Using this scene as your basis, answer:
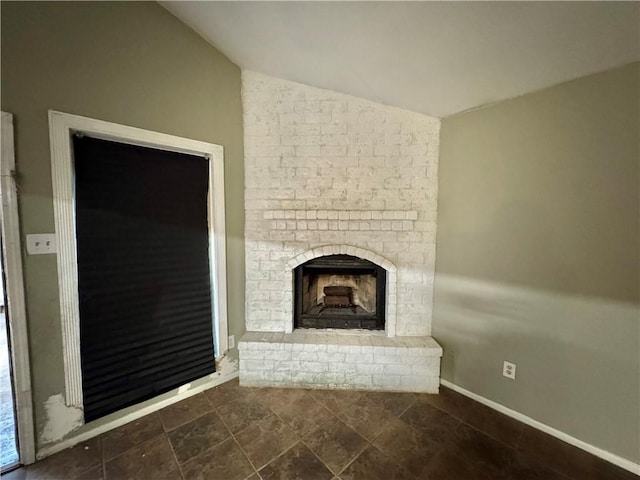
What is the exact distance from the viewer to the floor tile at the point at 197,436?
5.12 ft

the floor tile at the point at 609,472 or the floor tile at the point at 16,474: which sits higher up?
the floor tile at the point at 16,474

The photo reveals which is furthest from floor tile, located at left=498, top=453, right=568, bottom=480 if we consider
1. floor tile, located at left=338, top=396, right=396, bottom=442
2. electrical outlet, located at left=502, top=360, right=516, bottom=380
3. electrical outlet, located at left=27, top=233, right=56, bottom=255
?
electrical outlet, located at left=27, top=233, right=56, bottom=255

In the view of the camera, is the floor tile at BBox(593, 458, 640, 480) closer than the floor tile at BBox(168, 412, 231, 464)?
Yes

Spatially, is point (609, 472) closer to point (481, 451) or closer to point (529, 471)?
point (529, 471)

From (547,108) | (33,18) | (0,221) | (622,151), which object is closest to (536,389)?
(622,151)

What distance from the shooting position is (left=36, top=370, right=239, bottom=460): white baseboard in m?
1.53

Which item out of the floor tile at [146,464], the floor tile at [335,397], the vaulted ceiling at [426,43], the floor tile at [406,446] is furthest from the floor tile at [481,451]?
the vaulted ceiling at [426,43]

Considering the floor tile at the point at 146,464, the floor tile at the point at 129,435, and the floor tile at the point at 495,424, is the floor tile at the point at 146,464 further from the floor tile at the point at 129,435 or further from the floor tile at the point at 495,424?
the floor tile at the point at 495,424

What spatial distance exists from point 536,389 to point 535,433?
0.27 metres

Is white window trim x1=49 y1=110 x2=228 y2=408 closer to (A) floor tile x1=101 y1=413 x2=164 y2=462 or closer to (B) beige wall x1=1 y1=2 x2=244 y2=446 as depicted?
(B) beige wall x1=1 y1=2 x2=244 y2=446

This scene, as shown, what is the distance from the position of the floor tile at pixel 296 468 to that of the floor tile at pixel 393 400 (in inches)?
26.8

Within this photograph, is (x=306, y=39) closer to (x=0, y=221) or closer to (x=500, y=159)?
(x=500, y=159)

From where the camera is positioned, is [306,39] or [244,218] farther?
[244,218]

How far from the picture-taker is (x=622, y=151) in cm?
138
